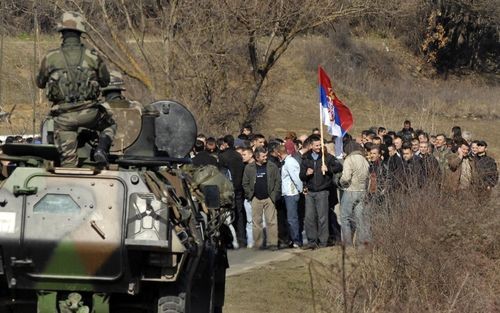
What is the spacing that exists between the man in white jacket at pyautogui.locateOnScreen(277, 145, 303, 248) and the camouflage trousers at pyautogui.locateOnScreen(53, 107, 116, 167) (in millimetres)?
8267

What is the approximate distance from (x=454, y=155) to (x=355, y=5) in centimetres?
1227

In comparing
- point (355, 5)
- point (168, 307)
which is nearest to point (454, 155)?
point (168, 307)

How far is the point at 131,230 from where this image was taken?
1059cm

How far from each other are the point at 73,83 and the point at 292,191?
8.71 metres

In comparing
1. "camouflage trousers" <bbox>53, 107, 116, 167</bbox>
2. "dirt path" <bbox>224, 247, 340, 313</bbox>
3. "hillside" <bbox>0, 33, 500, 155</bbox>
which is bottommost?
"dirt path" <bbox>224, 247, 340, 313</bbox>

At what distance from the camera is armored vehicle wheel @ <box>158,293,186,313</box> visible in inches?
428

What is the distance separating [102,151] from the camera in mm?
11102

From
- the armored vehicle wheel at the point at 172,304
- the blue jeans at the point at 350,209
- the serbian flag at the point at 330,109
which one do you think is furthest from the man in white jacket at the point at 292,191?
the armored vehicle wheel at the point at 172,304

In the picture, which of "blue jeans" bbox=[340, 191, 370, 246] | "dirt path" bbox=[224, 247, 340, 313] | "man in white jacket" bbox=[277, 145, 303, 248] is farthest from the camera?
"man in white jacket" bbox=[277, 145, 303, 248]

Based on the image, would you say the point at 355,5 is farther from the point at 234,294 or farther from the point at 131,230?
the point at 131,230

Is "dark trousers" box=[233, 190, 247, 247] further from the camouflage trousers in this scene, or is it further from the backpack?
the backpack

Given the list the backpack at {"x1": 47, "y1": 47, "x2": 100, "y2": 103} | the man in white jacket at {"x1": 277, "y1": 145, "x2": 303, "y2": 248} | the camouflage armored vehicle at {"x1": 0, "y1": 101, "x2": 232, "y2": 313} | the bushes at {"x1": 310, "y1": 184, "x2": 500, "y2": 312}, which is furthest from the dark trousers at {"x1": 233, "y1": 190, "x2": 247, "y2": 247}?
the camouflage armored vehicle at {"x1": 0, "y1": 101, "x2": 232, "y2": 313}

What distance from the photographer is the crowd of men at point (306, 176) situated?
18391 mm

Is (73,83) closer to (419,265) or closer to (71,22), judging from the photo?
(71,22)
